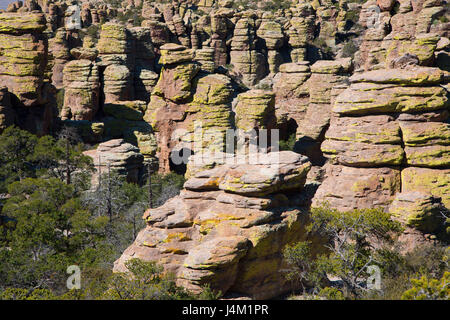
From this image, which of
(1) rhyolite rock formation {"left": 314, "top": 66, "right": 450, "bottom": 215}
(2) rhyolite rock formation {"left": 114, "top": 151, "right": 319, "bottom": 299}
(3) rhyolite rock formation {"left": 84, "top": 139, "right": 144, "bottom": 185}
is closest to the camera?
(2) rhyolite rock formation {"left": 114, "top": 151, "right": 319, "bottom": 299}

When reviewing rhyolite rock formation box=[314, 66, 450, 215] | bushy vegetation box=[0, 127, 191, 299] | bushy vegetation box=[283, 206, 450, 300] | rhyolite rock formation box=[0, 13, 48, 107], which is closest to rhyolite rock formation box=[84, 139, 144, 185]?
bushy vegetation box=[0, 127, 191, 299]

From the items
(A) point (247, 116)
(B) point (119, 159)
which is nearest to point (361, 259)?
(B) point (119, 159)

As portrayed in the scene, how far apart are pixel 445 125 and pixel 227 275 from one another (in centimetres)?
1271

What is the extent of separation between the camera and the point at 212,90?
133ft

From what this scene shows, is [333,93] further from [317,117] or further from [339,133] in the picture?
[339,133]

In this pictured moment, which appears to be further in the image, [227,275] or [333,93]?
[333,93]

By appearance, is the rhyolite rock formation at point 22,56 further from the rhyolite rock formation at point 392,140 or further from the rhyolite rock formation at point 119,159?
the rhyolite rock formation at point 392,140

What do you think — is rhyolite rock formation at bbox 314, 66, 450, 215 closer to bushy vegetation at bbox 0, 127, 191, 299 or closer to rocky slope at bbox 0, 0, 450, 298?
rocky slope at bbox 0, 0, 450, 298

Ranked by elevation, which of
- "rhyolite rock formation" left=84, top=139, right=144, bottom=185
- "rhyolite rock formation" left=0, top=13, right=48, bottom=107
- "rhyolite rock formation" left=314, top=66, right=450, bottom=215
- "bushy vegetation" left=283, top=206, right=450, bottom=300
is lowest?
"bushy vegetation" left=283, top=206, right=450, bottom=300

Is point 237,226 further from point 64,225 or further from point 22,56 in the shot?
point 22,56

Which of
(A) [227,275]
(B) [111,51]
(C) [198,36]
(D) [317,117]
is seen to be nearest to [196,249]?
(A) [227,275]

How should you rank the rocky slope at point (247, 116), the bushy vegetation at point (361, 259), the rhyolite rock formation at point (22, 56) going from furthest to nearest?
the rhyolite rock formation at point (22, 56) → the rocky slope at point (247, 116) → the bushy vegetation at point (361, 259)

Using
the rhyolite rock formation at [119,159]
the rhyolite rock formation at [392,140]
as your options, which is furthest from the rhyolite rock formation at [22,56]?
the rhyolite rock formation at [392,140]

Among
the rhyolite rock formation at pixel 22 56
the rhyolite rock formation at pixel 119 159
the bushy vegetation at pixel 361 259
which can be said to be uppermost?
the rhyolite rock formation at pixel 22 56
